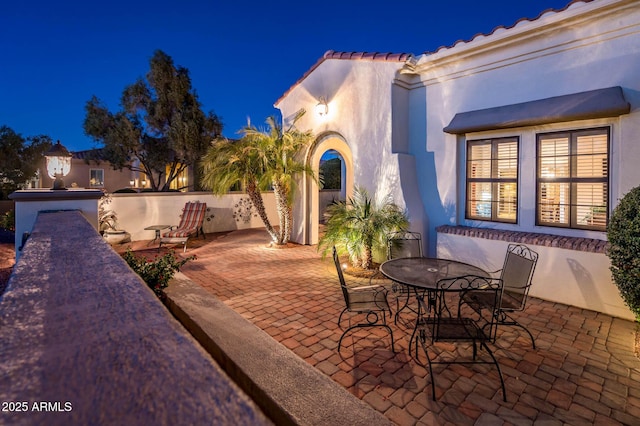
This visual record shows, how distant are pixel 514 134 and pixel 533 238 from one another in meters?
2.19

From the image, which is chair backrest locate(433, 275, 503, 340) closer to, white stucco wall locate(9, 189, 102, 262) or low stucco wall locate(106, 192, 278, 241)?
white stucco wall locate(9, 189, 102, 262)

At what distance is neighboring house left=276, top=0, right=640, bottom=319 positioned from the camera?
219 inches

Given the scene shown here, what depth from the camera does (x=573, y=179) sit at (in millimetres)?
6262

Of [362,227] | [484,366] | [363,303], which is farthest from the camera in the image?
[362,227]

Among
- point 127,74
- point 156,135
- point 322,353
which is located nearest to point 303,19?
point 127,74

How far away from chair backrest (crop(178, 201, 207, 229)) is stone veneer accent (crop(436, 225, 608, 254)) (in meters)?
7.89

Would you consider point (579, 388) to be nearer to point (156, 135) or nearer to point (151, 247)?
point (151, 247)

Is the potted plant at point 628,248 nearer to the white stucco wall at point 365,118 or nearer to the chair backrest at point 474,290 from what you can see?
the chair backrest at point 474,290

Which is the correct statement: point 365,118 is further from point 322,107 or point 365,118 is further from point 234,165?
point 234,165

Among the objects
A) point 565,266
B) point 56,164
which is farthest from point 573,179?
point 56,164

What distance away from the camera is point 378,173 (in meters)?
8.38

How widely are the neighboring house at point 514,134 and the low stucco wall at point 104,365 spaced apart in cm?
665

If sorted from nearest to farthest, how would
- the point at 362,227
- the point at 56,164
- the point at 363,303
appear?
1. the point at 363,303
2. the point at 56,164
3. the point at 362,227

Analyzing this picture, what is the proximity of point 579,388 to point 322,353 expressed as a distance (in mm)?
2718
